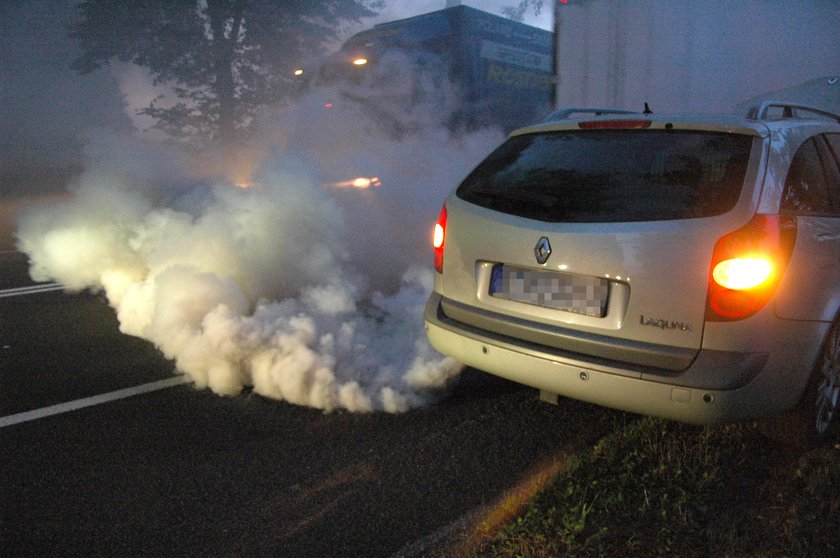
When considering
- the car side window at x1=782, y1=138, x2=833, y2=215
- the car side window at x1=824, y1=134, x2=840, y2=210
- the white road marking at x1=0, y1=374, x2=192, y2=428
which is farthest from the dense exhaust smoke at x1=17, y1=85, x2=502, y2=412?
the car side window at x1=824, y1=134, x2=840, y2=210

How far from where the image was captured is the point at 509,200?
3.19 m

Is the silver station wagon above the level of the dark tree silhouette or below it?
below

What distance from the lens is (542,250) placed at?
2916 millimetres

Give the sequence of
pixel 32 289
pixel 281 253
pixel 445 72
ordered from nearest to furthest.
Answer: pixel 281 253, pixel 32 289, pixel 445 72

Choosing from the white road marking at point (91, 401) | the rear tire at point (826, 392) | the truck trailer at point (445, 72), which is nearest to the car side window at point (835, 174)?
the rear tire at point (826, 392)

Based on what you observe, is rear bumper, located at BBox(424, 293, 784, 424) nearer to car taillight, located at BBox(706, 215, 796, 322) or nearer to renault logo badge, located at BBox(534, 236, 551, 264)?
car taillight, located at BBox(706, 215, 796, 322)

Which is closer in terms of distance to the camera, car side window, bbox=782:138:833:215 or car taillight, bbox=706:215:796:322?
car taillight, bbox=706:215:796:322

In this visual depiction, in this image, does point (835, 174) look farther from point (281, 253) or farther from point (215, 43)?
point (215, 43)

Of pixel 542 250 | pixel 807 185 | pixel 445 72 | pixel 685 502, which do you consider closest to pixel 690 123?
pixel 807 185

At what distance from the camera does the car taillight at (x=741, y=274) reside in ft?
8.47

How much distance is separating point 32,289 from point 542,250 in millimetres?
5936

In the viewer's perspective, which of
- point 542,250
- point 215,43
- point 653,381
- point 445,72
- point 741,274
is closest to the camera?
point 741,274

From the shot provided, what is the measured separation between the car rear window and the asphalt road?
119cm

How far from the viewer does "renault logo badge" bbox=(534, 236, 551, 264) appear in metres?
2.90
